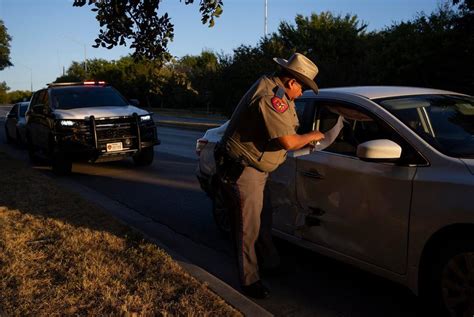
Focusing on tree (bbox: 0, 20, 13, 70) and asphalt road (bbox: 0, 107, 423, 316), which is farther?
tree (bbox: 0, 20, 13, 70)

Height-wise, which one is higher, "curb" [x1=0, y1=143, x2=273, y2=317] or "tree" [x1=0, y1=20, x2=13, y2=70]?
"tree" [x1=0, y1=20, x2=13, y2=70]

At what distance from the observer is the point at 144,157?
459 inches

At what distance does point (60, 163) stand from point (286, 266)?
7.05 meters

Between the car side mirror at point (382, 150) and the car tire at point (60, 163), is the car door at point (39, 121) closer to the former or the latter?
the car tire at point (60, 163)

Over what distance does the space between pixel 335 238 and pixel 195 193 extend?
182 inches

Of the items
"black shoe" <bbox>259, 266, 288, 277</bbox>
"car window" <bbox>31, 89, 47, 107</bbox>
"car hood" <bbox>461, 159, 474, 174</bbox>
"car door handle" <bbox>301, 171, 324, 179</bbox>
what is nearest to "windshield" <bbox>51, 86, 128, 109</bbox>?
"car window" <bbox>31, 89, 47, 107</bbox>

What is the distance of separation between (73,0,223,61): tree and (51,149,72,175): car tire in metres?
5.41

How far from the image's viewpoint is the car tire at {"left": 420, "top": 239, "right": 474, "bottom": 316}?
3.17 meters

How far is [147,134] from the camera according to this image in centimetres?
1106

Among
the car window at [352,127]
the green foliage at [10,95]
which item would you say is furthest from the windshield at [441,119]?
the green foliage at [10,95]

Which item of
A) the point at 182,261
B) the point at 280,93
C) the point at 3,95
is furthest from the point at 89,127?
the point at 3,95

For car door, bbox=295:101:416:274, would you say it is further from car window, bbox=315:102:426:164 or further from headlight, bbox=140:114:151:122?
headlight, bbox=140:114:151:122

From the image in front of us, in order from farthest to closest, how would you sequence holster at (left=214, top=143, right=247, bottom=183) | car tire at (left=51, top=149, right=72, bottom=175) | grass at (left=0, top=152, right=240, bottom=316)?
car tire at (left=51, top=149, right=72, bottom=175) < holster at (left=214, top=143, right=247, bottom=183) < grass at (left=0, top=152, right=240, bottom=316)

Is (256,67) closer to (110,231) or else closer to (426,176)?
(110,231)
